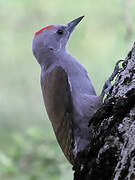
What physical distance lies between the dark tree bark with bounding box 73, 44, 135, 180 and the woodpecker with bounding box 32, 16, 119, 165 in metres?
0.84

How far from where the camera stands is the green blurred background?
5828 mm

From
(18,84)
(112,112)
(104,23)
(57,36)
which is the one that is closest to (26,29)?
(18,84)

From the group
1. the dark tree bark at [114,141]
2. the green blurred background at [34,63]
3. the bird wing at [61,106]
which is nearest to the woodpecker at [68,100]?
the bird wing at [61,106]

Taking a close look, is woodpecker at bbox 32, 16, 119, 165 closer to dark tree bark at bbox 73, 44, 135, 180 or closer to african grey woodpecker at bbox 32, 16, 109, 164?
african grey woodpecker at bbox 32, 16, 109, 164

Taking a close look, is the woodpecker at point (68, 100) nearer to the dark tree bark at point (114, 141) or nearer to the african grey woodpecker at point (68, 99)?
the african grey woodpecker at point (68, 99)

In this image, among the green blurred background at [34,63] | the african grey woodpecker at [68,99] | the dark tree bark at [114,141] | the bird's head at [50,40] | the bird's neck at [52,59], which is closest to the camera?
the dark tree bark at [114,141]

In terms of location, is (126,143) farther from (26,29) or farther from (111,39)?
(26,29)

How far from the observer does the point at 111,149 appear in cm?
216

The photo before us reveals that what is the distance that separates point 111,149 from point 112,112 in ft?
0.89

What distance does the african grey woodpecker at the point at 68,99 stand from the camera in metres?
3.52

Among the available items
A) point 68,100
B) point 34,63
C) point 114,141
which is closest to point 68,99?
point 68,100

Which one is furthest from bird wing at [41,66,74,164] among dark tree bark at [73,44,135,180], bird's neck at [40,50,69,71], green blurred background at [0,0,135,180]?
green blurred background at [0,0,135,180]

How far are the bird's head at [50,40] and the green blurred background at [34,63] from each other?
1130 millimetres

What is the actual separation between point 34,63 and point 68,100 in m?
3.27
